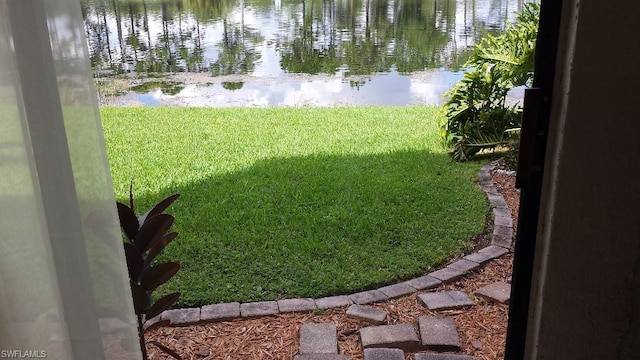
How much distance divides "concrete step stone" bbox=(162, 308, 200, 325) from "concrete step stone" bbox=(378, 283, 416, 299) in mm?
837

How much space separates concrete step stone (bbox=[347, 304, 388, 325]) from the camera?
2.27m

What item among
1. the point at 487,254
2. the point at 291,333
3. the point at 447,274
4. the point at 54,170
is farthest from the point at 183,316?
the point at 54,170

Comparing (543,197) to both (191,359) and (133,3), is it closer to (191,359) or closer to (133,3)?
(191,359)

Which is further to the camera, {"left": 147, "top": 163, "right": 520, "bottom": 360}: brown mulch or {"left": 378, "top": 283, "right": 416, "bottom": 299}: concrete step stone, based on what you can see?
{"left": 378, "top": 283, "right": 416, "bottom": 299}: concrete step stone

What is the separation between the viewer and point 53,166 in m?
0.76

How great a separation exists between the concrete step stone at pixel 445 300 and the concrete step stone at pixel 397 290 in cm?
7

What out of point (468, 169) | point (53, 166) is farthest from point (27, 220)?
point (468, 169)

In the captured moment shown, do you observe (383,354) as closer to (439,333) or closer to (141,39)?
(439,333)

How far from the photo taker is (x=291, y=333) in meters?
2.20

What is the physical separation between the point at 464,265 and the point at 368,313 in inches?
26.8

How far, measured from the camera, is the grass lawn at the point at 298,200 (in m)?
2.70

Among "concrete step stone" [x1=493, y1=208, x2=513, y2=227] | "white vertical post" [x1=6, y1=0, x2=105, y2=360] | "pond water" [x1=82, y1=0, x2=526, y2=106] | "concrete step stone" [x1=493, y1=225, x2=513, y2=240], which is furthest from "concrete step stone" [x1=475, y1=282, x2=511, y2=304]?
"pond water" [x1=82, y1=0, x2=526, y2=106]

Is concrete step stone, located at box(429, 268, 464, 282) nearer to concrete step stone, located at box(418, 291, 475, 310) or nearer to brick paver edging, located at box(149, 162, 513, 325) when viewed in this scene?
brick paver edging, located at box(149, 162, 513, 325)

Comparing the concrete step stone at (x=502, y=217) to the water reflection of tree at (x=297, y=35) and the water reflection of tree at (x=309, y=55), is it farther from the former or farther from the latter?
the water reflection of tree at (x=309, y=55)
